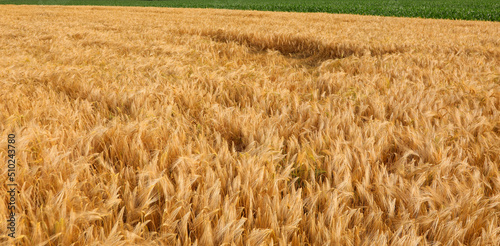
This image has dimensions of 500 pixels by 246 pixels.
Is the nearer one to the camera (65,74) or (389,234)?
(389,234)

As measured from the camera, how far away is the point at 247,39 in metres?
8.00

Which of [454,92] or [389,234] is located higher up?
[454,92]

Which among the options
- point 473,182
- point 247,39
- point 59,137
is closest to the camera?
point 473,182

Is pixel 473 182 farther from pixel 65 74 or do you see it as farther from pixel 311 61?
pixel 311 61

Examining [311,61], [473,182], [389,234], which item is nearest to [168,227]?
[389,234]

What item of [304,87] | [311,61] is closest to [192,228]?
[304,87]

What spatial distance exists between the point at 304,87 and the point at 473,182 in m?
1.97

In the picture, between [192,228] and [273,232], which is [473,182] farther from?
[192,228]

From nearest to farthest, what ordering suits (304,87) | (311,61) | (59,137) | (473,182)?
(473,182) < (59,137) < (304,87) < (311,61)

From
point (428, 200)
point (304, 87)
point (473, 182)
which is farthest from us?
point (304, 87)

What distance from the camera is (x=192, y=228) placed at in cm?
112

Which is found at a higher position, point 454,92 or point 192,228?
point 454,92

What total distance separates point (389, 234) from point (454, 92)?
7.91ft

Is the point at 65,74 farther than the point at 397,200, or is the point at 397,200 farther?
the point at 65,74
